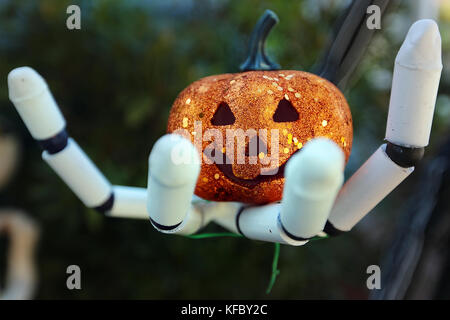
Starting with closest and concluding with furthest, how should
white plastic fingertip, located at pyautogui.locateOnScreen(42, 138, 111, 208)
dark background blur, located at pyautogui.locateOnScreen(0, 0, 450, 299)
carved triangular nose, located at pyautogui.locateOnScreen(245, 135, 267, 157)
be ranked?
carved triangular nose, located at pyautogui.locateOnScreen(245, 135, 267, 157)
white plastic fingertip, located at pyautogui.locateOnScreen(42, 138, 111, 208)
dark background blur, located at pyautogui.locateOnScreen(0, 0, 450, 299)

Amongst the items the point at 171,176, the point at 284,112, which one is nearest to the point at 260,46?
the point at 284,112

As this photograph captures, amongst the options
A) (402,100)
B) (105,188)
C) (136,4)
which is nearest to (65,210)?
(136,4)

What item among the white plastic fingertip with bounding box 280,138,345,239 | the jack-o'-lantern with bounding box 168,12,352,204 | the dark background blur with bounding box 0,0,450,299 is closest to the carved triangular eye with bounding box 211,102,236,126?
the jack-o'-lantern with bounding box 168,12,352,204

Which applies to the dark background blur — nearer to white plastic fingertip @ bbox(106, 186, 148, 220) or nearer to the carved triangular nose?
white plastic fingertip @ bbox(106, 186, 148, 220)

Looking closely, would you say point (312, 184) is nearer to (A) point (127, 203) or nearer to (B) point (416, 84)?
(B) point (416, 84)

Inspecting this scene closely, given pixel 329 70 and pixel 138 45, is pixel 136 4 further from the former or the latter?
pixel 329 70
